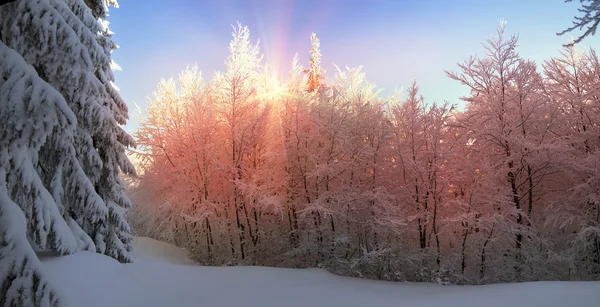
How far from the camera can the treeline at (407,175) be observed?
41.1ft

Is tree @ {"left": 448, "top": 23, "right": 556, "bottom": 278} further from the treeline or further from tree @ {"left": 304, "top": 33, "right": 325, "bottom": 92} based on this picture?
tree @ {"left": 304, "top": 33, "right": 325, "bottom": 92}

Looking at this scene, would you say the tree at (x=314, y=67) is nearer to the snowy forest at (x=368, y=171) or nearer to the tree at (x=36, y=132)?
the snowy forest at (x=368, y=171)

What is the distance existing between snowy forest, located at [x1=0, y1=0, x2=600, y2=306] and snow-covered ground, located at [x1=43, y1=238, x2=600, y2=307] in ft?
8.34

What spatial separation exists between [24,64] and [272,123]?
12.0 m

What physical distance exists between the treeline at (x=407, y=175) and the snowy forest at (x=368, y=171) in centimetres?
7

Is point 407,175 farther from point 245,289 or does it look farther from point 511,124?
point 245,289

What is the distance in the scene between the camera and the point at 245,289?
293 inches

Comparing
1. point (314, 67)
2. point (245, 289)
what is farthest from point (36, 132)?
point (314, 67)

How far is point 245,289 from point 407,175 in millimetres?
8827

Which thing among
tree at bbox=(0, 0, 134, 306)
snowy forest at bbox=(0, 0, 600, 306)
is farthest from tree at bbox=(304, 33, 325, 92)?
tree at bbox=(0, 0, 134, 306)

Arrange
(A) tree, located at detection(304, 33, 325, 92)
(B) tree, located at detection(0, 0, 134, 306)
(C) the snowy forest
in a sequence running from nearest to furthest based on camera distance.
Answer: (B) tree, located at detection(0, 0, 134, 306), (C) the snowy forest, (A) tree, located at detection(304, 33, 325, 92)

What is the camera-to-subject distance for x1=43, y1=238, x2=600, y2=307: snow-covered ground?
5109 mm

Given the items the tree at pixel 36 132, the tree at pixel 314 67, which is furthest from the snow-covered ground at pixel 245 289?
the tree at pixel 314 67

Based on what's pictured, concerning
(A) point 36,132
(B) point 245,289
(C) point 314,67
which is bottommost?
(B) point 245,289
